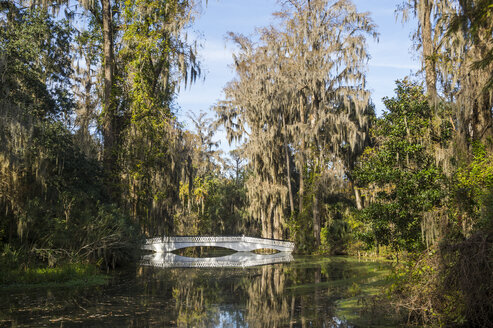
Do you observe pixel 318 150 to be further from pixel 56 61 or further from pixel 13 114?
pixel 13 114

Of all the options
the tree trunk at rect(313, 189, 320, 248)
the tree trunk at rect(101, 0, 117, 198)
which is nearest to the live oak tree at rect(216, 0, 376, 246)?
the tree trunk at rect(313, 189, 320, 248)

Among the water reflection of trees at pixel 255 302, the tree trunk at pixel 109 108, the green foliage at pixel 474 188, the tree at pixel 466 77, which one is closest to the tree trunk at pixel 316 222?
the water reflection of trees at pixel 255 302

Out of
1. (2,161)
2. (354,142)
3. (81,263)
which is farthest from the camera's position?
(354,142)

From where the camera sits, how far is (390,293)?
9758 millimetres

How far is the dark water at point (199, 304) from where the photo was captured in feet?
30.5

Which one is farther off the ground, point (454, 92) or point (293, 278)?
point (454, 92)

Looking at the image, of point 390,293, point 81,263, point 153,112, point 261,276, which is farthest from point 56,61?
point 390,293

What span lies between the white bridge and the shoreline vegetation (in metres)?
1.52

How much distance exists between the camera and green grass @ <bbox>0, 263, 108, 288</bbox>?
1412 centimetres

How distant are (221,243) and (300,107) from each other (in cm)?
1215

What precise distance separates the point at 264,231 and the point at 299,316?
28520 millimetres

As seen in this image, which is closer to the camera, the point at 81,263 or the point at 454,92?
the point at 454,92

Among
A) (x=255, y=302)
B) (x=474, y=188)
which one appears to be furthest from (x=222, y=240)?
(x=474, y=188)

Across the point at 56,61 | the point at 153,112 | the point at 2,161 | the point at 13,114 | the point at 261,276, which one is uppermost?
the point at 56,61
